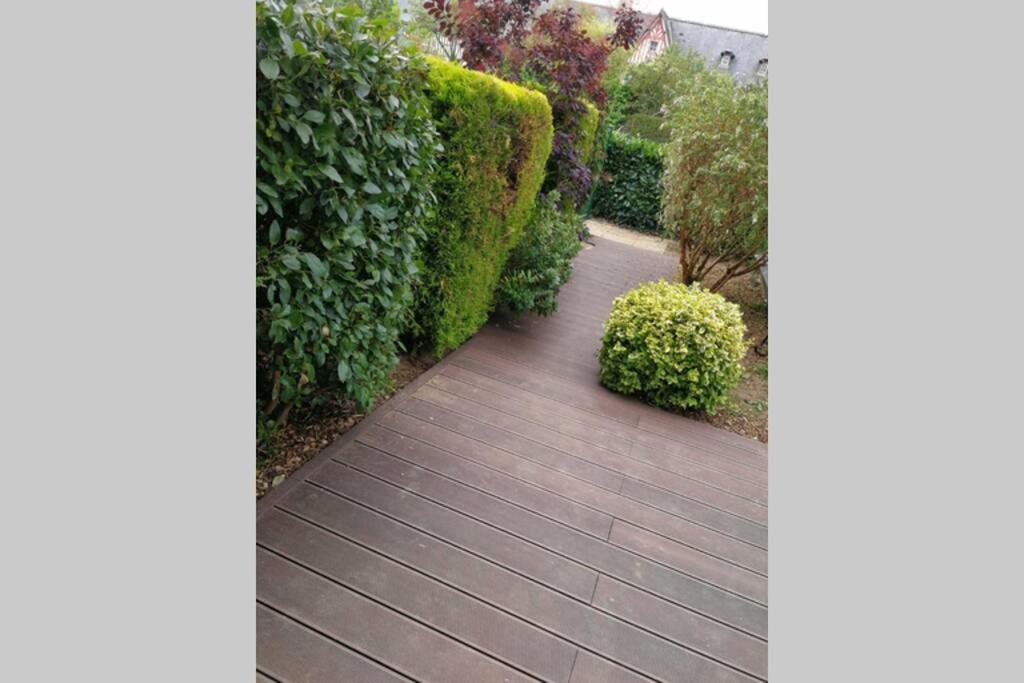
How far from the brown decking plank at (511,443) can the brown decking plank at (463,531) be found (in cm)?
62

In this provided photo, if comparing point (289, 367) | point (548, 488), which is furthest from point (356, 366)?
point (548, 488)

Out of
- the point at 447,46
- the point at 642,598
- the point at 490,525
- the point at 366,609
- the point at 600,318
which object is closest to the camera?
the point at 366,609

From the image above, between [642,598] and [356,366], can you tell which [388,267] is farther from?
[642,598]

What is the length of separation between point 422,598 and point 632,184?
34.4 feet

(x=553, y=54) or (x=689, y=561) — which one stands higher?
(x=553, y=54)

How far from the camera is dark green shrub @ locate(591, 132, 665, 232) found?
434 inches

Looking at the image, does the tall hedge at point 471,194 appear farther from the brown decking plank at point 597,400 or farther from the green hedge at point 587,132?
the green hedge at point 587,132

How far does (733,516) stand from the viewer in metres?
2.72

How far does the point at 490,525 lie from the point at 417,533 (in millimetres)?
303

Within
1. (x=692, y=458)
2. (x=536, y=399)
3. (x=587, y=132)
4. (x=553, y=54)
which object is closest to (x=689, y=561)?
(x=692, y=458)

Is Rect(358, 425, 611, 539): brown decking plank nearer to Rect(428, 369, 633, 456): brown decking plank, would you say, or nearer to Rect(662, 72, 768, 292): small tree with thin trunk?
Rect(428, 369, 633, 456): brown decking plank

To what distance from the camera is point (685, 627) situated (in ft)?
6.47

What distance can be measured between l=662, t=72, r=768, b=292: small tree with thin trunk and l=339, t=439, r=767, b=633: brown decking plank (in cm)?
406

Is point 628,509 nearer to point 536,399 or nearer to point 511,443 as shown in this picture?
point 511,443
